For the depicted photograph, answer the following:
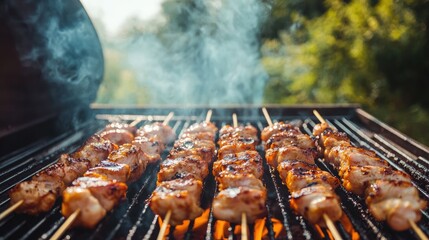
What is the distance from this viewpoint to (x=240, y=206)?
2.67 m

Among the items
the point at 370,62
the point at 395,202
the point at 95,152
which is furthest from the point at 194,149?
the point at 370,62

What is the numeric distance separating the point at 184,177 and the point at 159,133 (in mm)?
1492

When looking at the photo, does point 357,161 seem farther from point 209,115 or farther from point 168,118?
point 168,118

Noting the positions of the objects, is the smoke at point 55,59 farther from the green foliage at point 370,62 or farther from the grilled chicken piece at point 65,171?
the green foliage at point 370,62

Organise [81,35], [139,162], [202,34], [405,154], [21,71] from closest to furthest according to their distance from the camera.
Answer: [139,162]
[405,154]
[21,71]
[81,35]
[202,34]

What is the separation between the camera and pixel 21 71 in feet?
14.1

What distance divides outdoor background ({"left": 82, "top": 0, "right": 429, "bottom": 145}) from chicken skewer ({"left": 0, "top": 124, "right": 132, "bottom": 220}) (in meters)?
3.46

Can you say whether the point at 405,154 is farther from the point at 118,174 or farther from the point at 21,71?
the point at 21,71

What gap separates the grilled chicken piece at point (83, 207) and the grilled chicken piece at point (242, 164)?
1221 millimetres

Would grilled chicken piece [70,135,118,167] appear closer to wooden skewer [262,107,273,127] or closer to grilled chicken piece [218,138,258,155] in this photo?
grilled chicken piece [218,138,258,155]

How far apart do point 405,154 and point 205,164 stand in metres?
2.26

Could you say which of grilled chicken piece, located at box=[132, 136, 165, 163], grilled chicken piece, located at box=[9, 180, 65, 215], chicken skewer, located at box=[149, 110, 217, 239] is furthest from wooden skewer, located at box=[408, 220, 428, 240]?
grilled chicken piece, located at box=[9, 180, 65, 215]

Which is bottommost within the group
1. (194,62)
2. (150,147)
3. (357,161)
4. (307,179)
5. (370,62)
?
(307,179)

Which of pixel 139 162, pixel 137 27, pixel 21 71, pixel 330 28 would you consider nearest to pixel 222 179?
pixel 139 162
